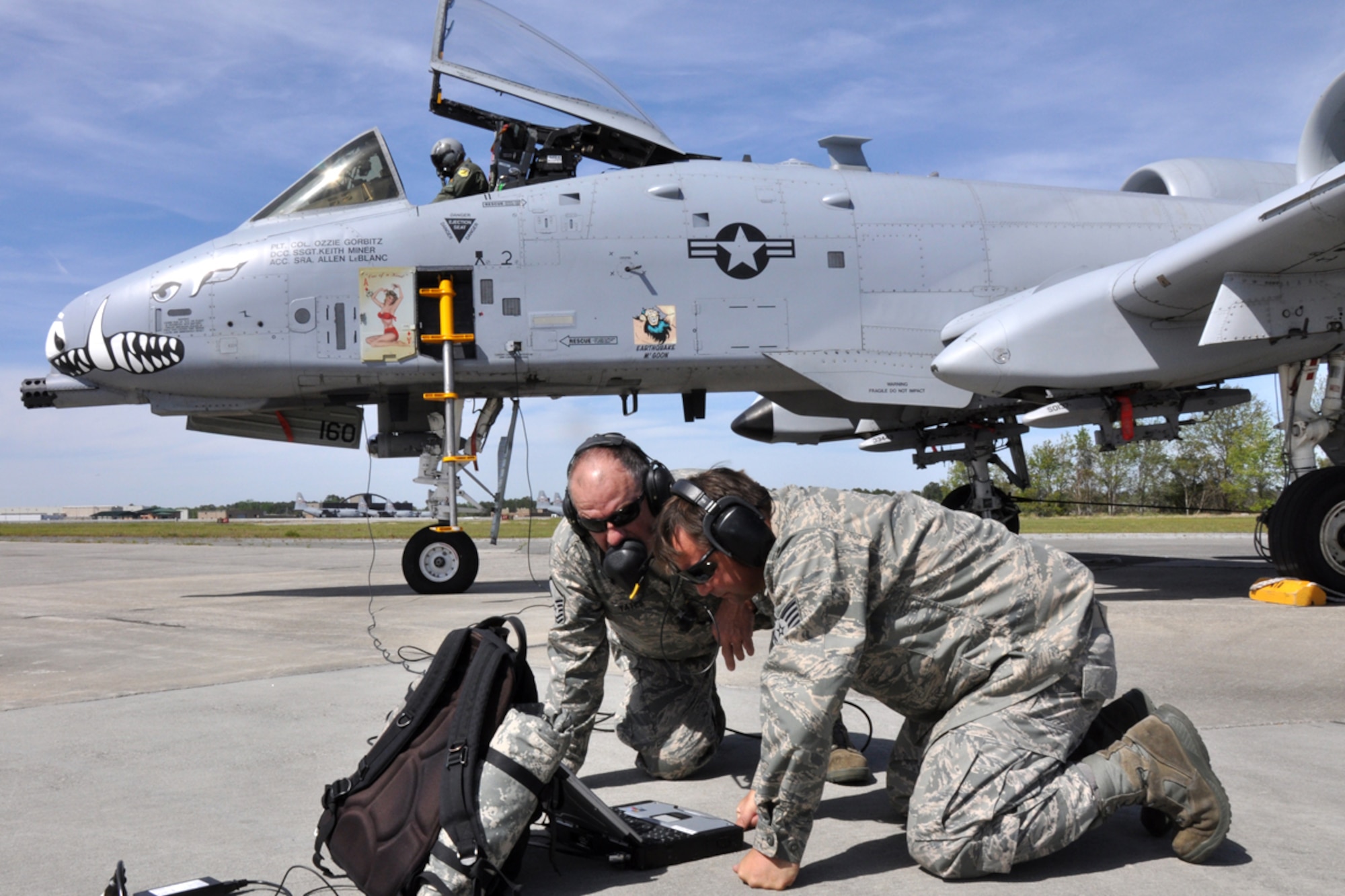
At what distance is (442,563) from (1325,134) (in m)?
8.81

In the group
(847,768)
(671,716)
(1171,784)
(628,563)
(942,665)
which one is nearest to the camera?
(1171,784)

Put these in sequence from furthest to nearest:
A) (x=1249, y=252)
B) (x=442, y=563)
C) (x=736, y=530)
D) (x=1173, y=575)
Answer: (x=1173, y=575), (x=442, y=563), (x=1249, y=252), (x=736, y=530)

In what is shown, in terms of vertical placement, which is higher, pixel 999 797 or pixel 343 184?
pixel 343 184

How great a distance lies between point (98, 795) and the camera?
10.9 feet

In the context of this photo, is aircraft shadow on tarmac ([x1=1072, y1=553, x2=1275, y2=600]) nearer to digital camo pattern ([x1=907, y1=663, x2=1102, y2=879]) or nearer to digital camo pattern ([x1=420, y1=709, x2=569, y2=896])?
digital camo pattern ([x1=907, y1=663, x2=1102, y2=879])

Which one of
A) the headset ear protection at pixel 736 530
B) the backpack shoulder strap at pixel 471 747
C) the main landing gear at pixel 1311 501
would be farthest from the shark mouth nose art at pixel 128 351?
the main landing gear at pixel 1311 501

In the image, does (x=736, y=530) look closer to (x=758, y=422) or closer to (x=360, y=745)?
(x=360, y=745)

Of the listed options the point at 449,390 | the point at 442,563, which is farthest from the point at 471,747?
the point at 442,563

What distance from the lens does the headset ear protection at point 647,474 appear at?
9.94 ft

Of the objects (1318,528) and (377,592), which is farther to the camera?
(377,592)

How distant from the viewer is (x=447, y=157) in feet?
34.2

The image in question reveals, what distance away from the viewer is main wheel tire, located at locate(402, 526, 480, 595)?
9969mm

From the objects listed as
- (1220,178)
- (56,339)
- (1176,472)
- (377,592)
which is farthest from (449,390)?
(1176,472)

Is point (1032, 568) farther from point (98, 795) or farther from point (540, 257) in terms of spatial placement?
point (540, 257)
